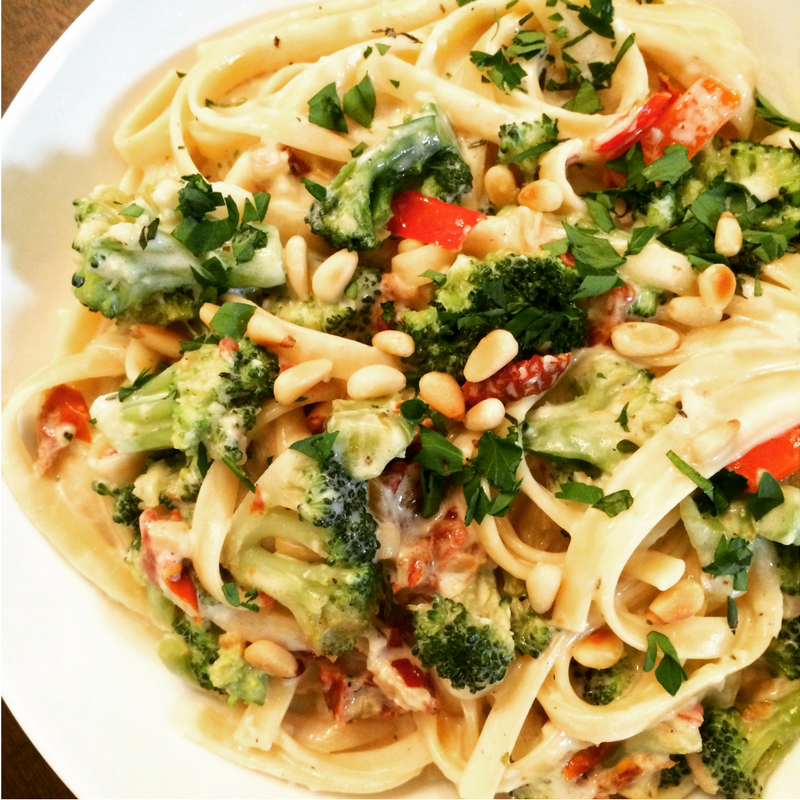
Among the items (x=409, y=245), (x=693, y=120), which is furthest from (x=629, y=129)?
(x=409, y=245)

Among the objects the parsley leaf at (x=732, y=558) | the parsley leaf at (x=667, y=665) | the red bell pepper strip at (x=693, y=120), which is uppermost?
the red bell pepper strip at (x=693, y=120)

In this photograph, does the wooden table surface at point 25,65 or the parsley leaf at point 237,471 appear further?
the wooden table surface at point 25,65

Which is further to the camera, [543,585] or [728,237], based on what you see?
[728,237]

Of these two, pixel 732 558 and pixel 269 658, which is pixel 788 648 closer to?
pixel 732 558

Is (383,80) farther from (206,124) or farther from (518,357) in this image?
(518,357)

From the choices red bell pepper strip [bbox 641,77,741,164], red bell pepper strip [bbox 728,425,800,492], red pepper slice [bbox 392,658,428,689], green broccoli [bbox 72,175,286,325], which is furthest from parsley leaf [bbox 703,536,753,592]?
green broccoli [bbox 72,175,286,325]

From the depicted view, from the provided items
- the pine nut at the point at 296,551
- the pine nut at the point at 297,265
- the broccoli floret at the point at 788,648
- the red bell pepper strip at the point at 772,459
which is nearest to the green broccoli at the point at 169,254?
the pine nut at the point at 297,265

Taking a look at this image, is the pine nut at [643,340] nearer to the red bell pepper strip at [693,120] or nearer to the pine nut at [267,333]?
the red bell pepper strip at [693,120]
